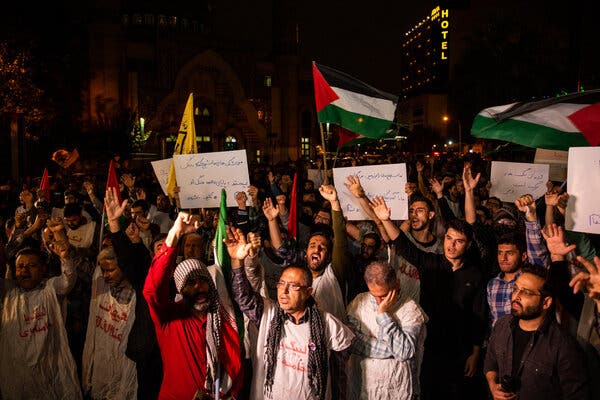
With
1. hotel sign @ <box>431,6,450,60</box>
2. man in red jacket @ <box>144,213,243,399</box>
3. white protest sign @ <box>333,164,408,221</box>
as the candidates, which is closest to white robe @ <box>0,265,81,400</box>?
man in red jacket @ <box>144,213,243,399</box>

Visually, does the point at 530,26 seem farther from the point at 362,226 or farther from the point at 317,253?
the point at 317,253

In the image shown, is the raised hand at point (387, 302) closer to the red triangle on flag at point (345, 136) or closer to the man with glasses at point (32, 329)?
the man with glasses at point (32, 329)

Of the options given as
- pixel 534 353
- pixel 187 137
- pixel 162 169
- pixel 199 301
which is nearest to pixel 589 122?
pixel 534 353

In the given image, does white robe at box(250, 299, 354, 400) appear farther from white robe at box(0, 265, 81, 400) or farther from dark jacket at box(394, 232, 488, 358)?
white robe at box(0, 265, 81, 400)

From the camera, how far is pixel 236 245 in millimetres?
3666

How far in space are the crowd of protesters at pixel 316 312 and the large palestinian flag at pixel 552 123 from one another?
650mm

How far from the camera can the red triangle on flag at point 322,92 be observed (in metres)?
6.41

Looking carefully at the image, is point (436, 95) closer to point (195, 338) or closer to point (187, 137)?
point (187, 137)

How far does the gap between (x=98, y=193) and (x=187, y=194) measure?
7.13 m

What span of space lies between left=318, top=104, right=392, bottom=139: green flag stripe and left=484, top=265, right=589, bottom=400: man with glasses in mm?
3256

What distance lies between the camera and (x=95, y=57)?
133 ft

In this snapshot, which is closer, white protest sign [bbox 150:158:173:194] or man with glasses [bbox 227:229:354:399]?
man with glasses [bbox 227:229:354:399]

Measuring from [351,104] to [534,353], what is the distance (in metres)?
3.89

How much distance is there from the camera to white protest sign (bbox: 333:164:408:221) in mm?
5789
